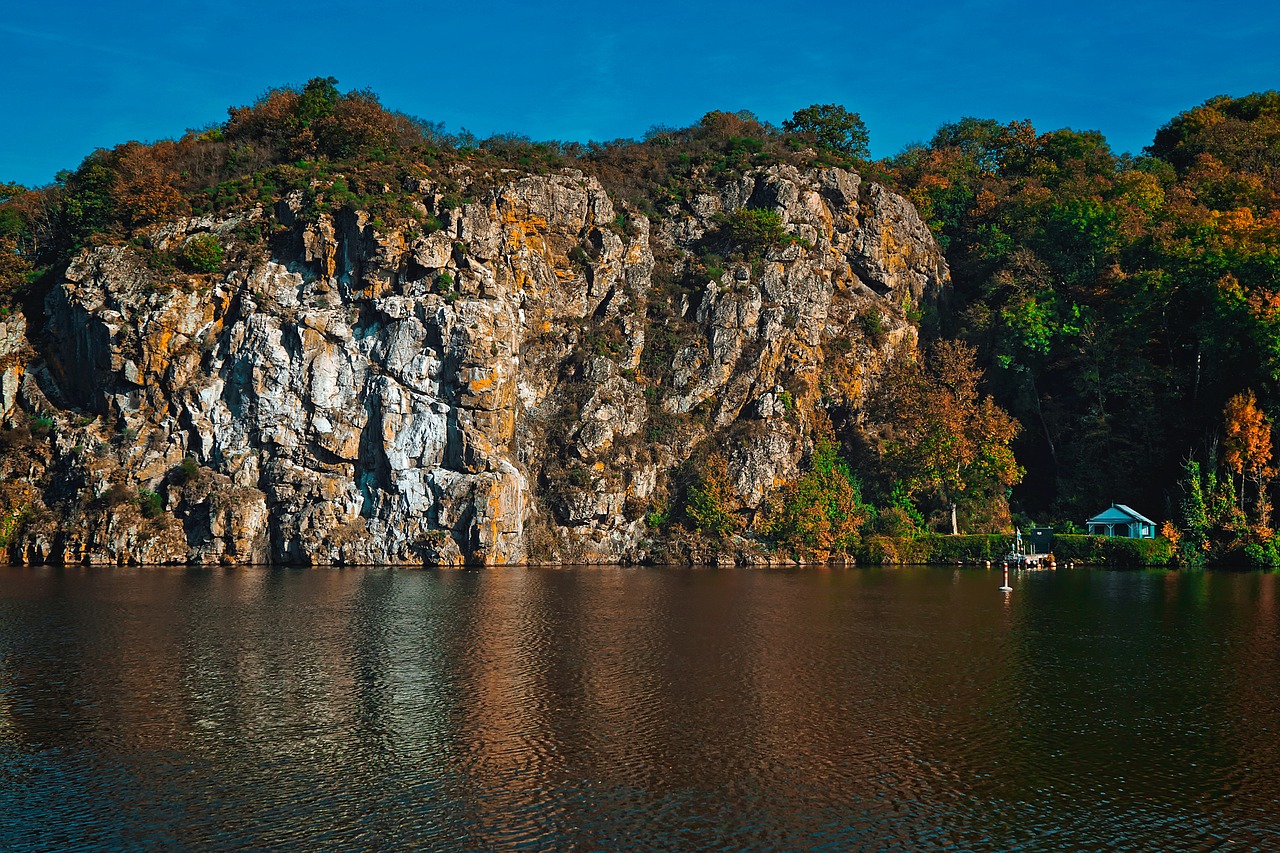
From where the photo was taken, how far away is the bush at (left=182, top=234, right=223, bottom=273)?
77750 mm

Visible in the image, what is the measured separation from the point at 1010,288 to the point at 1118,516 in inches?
984

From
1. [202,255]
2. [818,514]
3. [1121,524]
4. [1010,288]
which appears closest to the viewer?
[202,255]

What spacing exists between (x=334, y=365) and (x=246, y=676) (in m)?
46.1

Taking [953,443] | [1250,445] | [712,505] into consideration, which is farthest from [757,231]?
[1250,445]

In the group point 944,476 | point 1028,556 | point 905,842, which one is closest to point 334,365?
point 944,476

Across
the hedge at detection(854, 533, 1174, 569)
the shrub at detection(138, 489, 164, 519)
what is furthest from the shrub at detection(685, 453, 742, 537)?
the shrub at detection(138, 489, 164, 519)

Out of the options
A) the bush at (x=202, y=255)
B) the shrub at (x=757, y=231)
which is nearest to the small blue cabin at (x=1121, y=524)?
the shrub at (x=757, y=231)

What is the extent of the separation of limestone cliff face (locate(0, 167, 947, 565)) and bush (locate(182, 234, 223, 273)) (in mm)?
965

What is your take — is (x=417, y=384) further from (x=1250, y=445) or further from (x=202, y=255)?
(x=1250, y=445)

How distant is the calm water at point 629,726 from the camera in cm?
2081

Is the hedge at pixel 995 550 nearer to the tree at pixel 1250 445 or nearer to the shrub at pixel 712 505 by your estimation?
the tree at pixel 1250 445

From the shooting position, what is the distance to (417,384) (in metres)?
75.9

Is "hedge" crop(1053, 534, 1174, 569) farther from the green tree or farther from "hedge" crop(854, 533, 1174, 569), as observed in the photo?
the green tree

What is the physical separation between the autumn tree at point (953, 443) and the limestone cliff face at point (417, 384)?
5.50m
